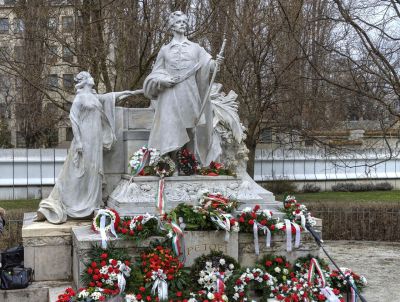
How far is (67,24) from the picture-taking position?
1557 cm

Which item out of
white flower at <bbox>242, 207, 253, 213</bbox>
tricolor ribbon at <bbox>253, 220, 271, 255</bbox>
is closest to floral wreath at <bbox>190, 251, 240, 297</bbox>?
tricolor ribbon at <bbox>253, 220, 271, 255</bbox>

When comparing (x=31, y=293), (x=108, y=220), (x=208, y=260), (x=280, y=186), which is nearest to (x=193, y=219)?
(x=208, y=260)

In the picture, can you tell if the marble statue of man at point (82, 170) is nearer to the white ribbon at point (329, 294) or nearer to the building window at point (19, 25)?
the white ribbon at point (329, 294)

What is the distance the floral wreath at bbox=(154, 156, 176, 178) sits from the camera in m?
8.25

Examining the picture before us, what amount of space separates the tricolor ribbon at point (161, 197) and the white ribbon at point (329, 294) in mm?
2229

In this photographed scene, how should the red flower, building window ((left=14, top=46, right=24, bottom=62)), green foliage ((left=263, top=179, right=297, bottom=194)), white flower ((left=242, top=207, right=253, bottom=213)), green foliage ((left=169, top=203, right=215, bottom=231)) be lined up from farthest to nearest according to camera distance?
green foliage ((left=263, top=179, right=297, bottom=194)) < building window ((left=14, top=46, right=24, bottom=62)) < white flower ((left=242, top=207, right=253, bottom=213)) < green foliage ((left=169, top=203, right=215, bottom=231)) < the red flower

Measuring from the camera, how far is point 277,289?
23.2 feet

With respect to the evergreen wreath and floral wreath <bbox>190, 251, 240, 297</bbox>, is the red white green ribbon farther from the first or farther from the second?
the evergreen wreath

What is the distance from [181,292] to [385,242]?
8138 mm

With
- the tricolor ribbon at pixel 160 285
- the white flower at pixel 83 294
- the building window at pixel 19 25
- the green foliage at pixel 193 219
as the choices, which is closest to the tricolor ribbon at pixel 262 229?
the green foliage at pixel 193 219

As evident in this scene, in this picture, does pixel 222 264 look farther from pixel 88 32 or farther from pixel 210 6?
pixel 210 6

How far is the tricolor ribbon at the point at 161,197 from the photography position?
7.79 m

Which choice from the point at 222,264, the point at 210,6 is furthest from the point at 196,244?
the point at 210,6

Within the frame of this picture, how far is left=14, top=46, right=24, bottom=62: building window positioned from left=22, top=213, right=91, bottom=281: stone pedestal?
8156 millimetres
